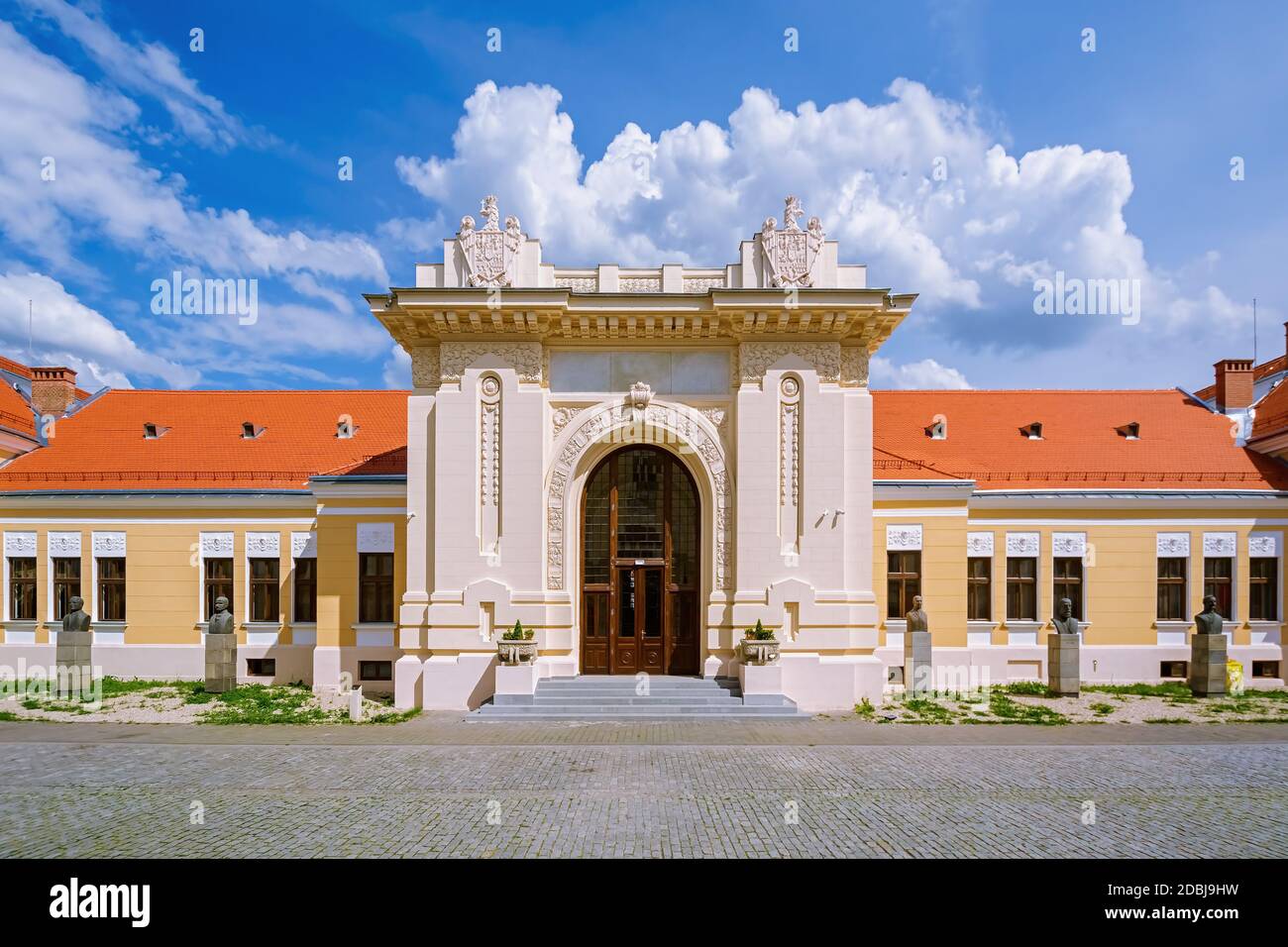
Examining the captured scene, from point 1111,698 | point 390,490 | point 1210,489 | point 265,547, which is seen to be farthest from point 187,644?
point 1210,489

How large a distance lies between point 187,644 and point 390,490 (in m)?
7.28

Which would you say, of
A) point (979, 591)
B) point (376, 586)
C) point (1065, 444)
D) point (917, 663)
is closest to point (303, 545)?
point (376, 586)

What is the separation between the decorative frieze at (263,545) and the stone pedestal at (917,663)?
16301 mm

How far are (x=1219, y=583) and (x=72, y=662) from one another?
29324 millimetres

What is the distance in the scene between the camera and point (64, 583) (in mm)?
18812

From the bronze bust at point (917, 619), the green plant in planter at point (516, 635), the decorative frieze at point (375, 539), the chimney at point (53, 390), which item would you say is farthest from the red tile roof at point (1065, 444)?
the chimney at point (53, 390)

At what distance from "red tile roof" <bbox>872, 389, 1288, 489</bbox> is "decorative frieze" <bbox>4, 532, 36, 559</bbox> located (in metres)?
22.9

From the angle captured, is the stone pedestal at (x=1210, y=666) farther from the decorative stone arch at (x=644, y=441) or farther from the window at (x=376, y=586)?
the window at (x=376, y=586)

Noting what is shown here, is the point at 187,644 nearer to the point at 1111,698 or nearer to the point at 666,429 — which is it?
the point at 666,429

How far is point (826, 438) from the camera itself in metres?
14.9

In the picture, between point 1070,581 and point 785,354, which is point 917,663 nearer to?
point 1070,581

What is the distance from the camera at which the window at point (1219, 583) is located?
1816 cm

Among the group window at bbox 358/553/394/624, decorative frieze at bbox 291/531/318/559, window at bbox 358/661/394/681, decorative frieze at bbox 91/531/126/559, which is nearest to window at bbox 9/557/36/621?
decorative frieze at bbox 91/531/126/559
